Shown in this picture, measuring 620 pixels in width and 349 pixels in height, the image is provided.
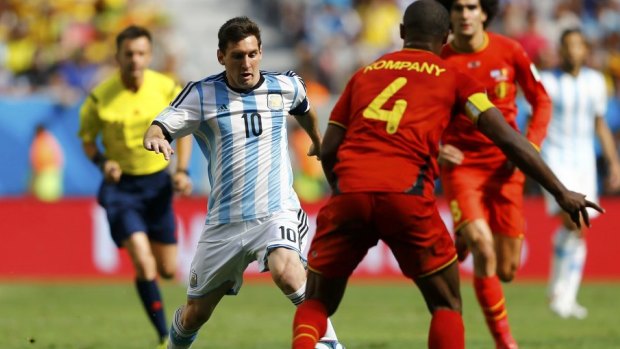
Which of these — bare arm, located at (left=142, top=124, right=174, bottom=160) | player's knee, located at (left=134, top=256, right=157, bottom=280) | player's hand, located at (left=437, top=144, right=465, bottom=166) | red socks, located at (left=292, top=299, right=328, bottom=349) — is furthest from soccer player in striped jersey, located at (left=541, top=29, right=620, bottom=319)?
red socks, located at (left=292, top=299, right=328, bottom=349)

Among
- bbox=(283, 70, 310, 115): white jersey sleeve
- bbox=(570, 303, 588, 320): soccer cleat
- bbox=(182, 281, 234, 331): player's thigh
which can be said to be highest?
bbox=(283, 70, 310, 115): white jersey sleeve

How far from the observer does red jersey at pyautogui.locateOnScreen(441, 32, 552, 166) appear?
10406 mm

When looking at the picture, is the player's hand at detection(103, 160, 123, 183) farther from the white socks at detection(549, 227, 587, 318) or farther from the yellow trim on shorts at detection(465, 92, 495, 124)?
the white socks at detection(549, 227, 587, 318)

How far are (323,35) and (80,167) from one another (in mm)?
6067

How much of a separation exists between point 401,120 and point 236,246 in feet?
5.64

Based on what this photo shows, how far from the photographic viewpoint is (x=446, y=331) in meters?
7.09

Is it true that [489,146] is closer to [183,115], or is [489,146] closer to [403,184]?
[183,115]

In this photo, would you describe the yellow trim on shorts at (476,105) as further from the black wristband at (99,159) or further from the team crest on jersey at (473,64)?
the black wristband at (99,159)

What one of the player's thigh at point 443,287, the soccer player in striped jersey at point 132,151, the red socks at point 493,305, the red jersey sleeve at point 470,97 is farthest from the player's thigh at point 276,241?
the soccer player in striped jersey at point 132,151

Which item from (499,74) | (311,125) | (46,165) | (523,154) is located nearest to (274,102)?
(311,125)

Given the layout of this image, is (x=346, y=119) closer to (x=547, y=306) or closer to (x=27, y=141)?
(x=547, y=306)

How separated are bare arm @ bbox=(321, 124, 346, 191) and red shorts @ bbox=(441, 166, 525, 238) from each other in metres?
3.16

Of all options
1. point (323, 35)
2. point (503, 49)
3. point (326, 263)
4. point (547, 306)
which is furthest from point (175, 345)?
point (323, 35)

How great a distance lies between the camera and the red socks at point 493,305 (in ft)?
32.4
